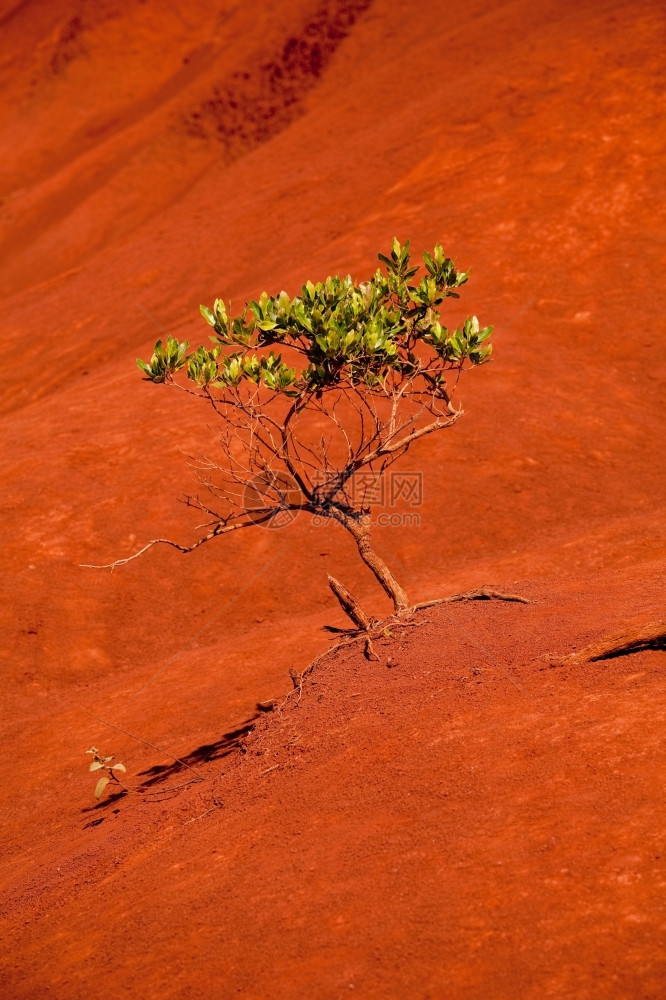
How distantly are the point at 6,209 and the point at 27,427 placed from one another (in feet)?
74.4

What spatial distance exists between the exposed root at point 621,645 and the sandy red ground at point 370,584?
0.10m

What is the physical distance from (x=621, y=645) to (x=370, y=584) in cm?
604

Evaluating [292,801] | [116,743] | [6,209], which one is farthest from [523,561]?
[6,209]

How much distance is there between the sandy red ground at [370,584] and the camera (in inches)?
175

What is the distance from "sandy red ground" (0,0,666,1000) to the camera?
4.45 m

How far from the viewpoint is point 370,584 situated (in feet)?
39.2

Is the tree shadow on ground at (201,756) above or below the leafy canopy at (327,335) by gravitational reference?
below

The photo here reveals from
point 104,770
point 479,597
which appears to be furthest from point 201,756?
point 479,597

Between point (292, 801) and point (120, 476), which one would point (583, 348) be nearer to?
point (120, 476)

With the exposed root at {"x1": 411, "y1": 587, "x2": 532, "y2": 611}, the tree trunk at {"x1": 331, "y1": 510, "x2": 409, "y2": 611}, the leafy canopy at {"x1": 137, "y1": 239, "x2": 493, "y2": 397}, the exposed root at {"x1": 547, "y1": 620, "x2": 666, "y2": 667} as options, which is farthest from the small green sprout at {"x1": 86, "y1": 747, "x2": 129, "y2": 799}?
the exposed root at {"x1": 547, "y1": 620, "x2": 666, "y2": 667}

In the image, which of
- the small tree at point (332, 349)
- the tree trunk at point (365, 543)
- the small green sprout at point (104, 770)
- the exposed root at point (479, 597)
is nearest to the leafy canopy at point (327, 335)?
the small tree at point (332, 349)

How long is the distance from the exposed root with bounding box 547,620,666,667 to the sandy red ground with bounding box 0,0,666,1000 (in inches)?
3.8

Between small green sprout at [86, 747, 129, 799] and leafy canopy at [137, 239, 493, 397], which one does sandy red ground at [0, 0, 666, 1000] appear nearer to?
small green sprout at [86, 747, 129, 799]

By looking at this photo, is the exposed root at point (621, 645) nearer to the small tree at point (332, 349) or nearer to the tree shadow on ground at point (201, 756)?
the small tree at point (332, 349)
